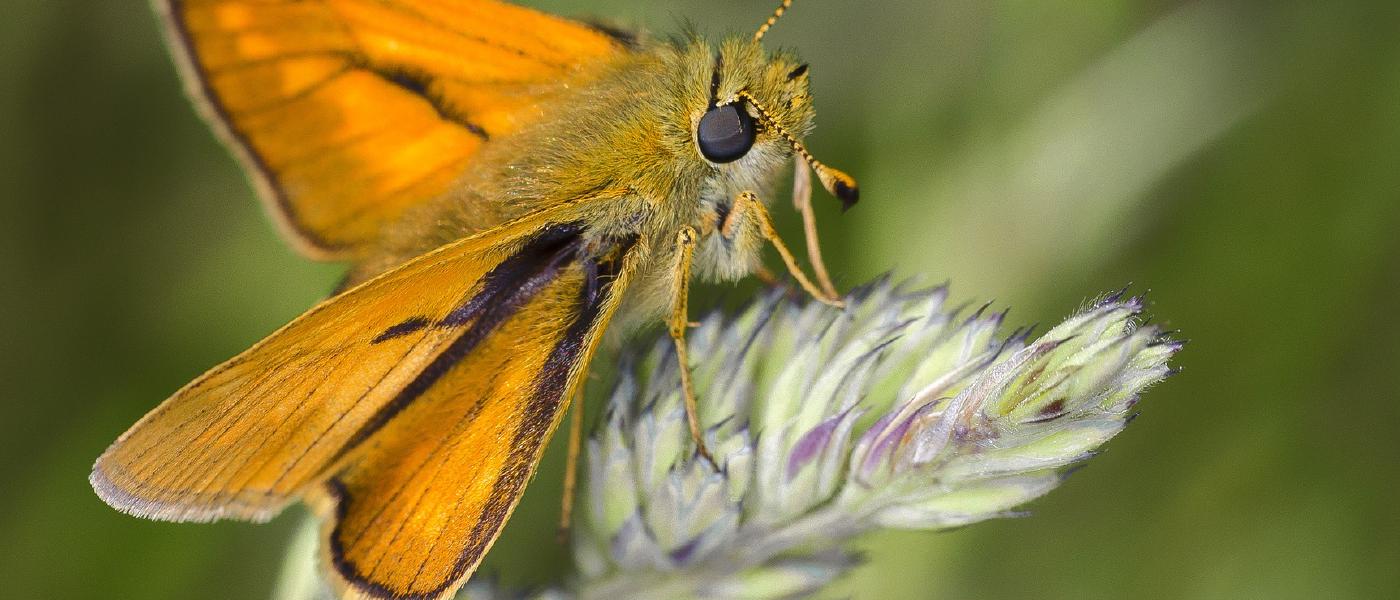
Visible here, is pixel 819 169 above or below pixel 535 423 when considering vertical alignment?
above

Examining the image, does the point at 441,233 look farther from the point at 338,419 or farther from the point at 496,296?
the point at 338,419

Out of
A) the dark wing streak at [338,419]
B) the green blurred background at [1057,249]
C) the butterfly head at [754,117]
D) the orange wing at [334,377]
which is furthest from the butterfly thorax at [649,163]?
the green blurred background at [1057,249]

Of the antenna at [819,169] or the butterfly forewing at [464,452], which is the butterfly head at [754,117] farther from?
the butterfly forewing at [464,452]

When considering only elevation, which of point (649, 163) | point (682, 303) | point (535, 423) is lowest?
point (535, 423)

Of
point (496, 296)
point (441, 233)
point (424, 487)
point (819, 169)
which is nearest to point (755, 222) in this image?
point (819, 169)

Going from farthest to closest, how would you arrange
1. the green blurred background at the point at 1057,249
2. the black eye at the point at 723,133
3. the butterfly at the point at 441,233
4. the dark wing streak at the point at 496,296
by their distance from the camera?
the green blurred background at the point at 1057,249 < the black eye at the point at 723,133 < the dark wing streak at the point at 496,296 < the butterfly at the point at 441,233

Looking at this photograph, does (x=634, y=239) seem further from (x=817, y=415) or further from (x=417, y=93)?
(x=417, y=93)

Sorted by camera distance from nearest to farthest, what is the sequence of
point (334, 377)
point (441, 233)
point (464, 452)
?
point (334, 377), point (464, 452), point (441, 233)
